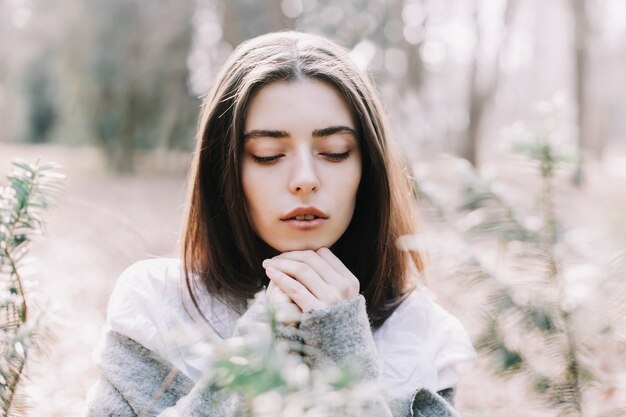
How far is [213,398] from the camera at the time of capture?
115cm

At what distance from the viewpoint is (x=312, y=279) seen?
1333 millimetres

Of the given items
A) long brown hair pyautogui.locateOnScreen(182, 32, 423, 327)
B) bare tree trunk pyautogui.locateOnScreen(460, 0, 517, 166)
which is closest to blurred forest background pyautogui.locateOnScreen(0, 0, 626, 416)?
bare tree trunk pyautogui.locateOnScreen(460, 0, 517, 166)

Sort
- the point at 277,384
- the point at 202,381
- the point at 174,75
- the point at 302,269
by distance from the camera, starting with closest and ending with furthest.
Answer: the point at 277,384 → the point at 202,381 → the point at 302,269 → the point at 174,75

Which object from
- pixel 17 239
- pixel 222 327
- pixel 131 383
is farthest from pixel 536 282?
pixel 17 239

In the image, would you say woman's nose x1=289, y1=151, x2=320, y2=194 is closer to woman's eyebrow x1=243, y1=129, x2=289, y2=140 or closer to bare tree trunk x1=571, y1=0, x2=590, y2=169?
woman's eyebrow x1=243, y1=129, x2=289, y2=140

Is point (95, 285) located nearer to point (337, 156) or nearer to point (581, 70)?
point (337, 156)

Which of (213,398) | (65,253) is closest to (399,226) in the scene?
(213,398)

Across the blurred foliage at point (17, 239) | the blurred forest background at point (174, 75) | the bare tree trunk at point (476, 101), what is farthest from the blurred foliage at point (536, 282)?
the bare tree trunk at point (476, 101)

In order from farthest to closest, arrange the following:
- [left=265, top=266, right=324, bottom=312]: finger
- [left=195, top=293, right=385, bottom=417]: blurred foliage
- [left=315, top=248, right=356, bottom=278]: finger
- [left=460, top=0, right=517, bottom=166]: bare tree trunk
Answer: [left=460, top=0, right=517, bottom=166]: bare tree trunk
[left=315, top=248, right=356, bottom=278]: finger
[left=265, top=266, right=324, bottom=312]: finger
[left=195, top=293, right=385, bottom=417]: blurred foliage

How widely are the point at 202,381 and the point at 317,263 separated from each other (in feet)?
1.26

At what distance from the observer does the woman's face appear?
4.64ft

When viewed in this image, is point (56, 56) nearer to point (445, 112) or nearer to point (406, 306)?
point (445, 112)

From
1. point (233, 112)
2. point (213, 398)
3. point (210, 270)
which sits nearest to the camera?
point (213, 398)

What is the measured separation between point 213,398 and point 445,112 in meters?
18.2
